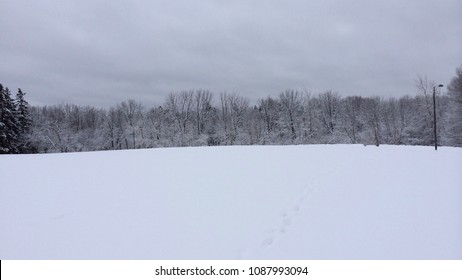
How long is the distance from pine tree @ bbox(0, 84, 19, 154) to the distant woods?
308 millimetres

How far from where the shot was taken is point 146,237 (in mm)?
4395

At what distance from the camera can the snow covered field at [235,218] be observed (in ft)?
12.8

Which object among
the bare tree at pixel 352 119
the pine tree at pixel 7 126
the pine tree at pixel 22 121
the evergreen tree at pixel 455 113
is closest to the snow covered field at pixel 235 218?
the evergreen tree at pixel 455 113

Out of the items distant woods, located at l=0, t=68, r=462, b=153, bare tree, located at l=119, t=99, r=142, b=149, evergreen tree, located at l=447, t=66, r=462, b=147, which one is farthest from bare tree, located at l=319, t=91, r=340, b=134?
bare tree, located at l=119, t=99, r=142, b=149

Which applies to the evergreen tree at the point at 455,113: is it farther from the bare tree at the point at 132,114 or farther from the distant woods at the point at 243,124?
the bare tree at the point at 132,114

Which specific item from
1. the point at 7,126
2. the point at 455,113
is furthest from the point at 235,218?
the point at 7,126

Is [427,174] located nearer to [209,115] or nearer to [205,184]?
[205,184]

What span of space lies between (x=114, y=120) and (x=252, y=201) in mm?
64519

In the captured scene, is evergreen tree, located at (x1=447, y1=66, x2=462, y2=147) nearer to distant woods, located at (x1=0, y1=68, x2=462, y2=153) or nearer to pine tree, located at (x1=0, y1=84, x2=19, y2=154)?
distant woods, located at (x1=0, y1=68, x2=462, y2=153)

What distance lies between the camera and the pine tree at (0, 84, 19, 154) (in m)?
35.9

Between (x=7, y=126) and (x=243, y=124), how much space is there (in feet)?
137

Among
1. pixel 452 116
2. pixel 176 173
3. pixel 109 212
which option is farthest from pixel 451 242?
pixel 452 116

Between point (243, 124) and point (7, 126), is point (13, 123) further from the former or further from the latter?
point (243, 124)

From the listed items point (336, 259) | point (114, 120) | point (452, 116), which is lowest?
point (336, 259)
